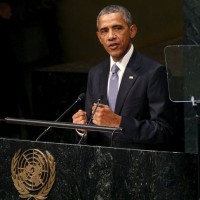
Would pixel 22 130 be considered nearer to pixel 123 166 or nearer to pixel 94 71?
pixel 94 71

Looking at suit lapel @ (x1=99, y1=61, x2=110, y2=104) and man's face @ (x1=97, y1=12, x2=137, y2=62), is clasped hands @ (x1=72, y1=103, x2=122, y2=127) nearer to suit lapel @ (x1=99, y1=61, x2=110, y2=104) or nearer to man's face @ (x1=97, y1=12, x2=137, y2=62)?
suit lapel @ (x1=99, y1=61, x2=110, y2=104)

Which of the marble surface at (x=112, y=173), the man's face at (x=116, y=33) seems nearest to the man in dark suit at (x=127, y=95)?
the man's face at (x=116, y=33)

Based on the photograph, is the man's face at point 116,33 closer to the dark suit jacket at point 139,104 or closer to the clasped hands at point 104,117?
the dark suit jacket at point 139,104

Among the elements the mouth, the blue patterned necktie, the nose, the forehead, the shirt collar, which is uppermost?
the forehead

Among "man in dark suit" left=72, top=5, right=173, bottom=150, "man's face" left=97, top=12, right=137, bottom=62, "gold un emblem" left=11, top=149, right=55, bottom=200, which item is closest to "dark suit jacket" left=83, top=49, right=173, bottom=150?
"man in dark suit" left=72, top=5, right=173, bottom=150

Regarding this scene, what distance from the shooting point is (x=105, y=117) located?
541cm

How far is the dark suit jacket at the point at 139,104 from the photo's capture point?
5.57 metres

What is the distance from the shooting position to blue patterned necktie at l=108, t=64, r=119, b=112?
5.87m

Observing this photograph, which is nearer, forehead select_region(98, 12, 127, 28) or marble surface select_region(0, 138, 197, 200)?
marble surface select_region(0, 138, 197, 200)

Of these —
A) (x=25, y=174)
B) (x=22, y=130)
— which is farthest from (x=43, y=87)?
(x=25, y=174)

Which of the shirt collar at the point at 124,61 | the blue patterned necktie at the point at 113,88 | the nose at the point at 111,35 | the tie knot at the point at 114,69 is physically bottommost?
the blue patterned necktie at the point at 113,88

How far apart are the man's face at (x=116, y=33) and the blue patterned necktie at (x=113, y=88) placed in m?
0.08

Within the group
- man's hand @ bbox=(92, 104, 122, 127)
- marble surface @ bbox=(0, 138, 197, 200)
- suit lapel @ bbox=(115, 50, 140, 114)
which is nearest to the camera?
marble surface @ bbox=(0, 138, 197, 200)

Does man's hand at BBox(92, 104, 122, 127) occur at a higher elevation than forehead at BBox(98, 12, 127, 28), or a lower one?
lower
